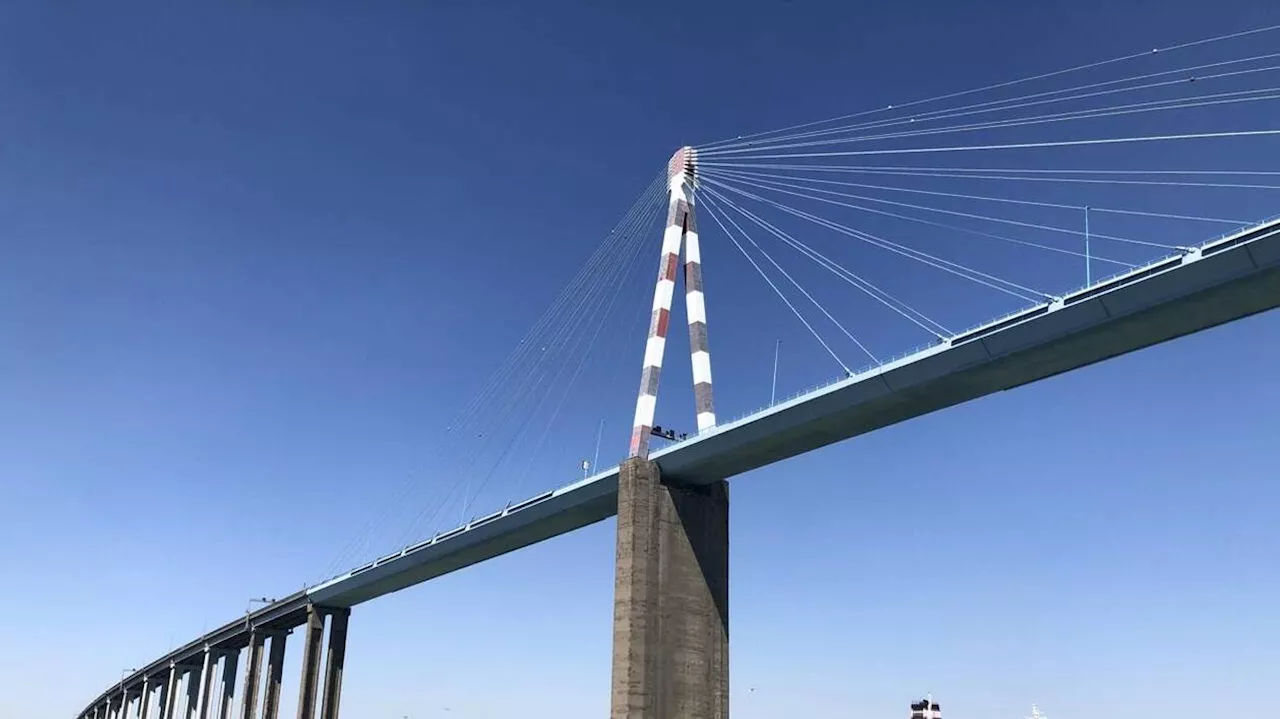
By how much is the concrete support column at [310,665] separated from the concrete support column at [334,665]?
76cm

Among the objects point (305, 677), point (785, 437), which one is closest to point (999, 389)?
point (785, 437)

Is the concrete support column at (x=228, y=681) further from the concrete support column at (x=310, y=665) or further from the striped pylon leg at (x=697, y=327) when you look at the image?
the striped pylon leg at (x=697, y=327)

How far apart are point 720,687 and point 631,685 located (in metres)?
5.19


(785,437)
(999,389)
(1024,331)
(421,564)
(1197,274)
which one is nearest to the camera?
(1197,274)

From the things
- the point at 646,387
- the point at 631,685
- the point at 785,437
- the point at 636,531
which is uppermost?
the point at 646,387

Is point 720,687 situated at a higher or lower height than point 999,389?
lower

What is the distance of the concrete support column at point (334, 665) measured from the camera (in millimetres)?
78688

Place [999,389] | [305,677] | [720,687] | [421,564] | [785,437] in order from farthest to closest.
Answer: [305,677], [421,564], [720,687], [785,437], [999,389]

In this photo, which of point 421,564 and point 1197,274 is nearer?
point 1197,274

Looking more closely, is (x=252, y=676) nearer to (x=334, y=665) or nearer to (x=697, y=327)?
Answer: (x=334, y=665)

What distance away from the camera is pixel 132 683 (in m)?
116

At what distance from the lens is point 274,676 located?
8356 centimetres

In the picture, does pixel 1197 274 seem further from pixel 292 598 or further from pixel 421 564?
pixel 292 598

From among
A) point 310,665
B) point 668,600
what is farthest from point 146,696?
point 668,600
